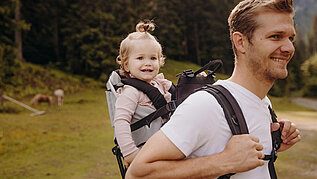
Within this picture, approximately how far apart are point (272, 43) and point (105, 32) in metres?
23.8

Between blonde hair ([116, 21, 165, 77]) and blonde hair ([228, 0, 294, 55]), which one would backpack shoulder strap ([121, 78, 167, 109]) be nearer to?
blonde hair ([116, 21, 165, 77])

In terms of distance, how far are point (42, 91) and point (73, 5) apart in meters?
8.57

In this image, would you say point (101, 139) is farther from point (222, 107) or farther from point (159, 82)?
point (222, 107)

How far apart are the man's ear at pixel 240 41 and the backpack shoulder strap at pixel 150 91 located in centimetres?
83

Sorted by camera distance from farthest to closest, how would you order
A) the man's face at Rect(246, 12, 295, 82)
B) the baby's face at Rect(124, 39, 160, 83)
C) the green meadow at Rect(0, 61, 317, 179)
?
1. the green meadow at Rect(0, 61, 317, 179)
2. the baby's face at Rect(124, 39, 160, 83)
3. the man's face at Rect(246, 12, 295, 82)

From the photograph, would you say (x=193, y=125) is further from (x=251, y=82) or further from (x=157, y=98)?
(x=157, y=98)

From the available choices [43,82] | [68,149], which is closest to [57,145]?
[68,149]

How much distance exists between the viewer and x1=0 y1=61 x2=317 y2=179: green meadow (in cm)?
634

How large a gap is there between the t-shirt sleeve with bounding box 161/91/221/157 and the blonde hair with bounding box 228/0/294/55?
0.42 meters

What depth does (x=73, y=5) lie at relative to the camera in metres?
25.2

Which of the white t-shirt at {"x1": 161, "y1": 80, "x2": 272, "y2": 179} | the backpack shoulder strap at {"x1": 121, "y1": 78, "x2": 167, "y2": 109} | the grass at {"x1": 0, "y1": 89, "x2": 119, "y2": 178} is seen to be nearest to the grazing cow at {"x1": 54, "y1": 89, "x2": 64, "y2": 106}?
the grass at {"x1": 0, "y1": 89, "x2": 119, "y2": 178}

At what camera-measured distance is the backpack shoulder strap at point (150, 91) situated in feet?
7.72

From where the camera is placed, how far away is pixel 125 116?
2297mm

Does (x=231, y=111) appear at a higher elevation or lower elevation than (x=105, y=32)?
lower
